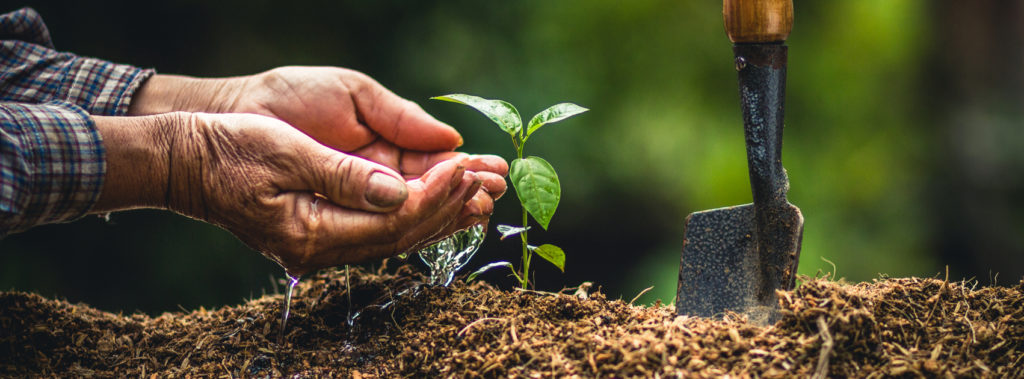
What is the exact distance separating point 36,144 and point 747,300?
1.12 m

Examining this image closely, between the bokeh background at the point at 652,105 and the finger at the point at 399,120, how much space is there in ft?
2.74

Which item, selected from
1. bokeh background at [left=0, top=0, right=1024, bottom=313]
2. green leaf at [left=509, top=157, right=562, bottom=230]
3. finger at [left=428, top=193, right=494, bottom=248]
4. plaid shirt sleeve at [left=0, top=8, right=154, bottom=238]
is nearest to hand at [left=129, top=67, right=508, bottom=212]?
finger at [left=428, top=193, right=494, bottom=248]

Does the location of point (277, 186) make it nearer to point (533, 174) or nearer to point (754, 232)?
point (533, 174)

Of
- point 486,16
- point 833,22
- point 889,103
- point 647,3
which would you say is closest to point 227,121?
point 486,16

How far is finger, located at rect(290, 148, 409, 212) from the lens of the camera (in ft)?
3.13

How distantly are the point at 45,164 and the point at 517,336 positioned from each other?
721 millimetres

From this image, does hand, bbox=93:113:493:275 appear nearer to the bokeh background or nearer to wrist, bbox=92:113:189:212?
wrist, bbox=92:113:189:212

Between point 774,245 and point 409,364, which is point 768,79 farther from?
point 409,364

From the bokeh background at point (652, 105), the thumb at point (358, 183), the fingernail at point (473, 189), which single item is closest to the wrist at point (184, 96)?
the thumb at point (358, 183)

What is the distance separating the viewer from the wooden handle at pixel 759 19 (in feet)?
3.31

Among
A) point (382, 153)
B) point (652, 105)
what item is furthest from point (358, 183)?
point (652, 105)

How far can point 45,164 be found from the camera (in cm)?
92

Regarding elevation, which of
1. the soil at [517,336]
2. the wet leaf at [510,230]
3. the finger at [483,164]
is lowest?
the soil at [517,336]

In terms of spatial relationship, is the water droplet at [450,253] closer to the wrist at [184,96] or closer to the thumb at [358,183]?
the thumb at [358,183]
